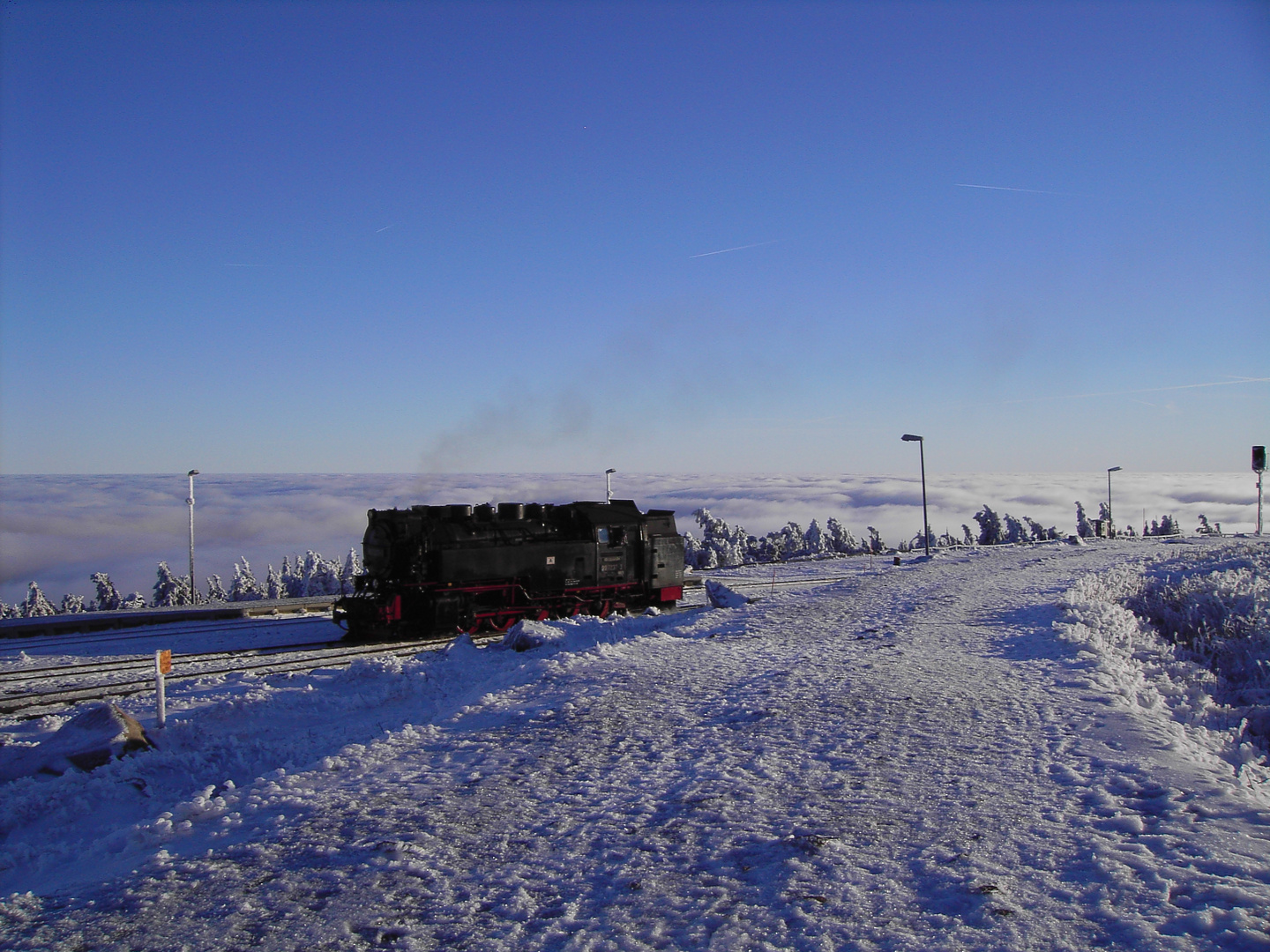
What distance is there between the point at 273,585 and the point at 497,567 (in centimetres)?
4136

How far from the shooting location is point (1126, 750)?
7.91 metres

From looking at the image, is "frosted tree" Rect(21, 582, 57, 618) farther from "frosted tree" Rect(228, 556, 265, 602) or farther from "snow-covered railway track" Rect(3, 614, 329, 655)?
"snow-covered railway track" Rect(3, 614, 329, 655)

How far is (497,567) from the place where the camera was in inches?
827

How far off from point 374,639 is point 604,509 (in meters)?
7.88

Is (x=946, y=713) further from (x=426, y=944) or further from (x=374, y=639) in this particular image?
(x=374, y=639)

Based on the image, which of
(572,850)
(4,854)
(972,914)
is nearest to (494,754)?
(572,850)

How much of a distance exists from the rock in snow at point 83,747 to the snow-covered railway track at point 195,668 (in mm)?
4882

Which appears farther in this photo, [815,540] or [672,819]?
[815,540]

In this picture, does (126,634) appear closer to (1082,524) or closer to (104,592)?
(104,592)

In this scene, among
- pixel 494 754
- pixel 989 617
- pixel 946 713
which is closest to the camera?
pixel 494 754

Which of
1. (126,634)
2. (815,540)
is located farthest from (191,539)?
(815,540)

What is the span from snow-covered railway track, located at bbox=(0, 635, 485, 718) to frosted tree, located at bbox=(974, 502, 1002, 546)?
59.3m

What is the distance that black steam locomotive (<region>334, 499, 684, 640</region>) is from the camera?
66.1 feet

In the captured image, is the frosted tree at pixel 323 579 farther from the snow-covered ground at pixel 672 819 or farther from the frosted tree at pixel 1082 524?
the frosted tree at pixel 1082 524
